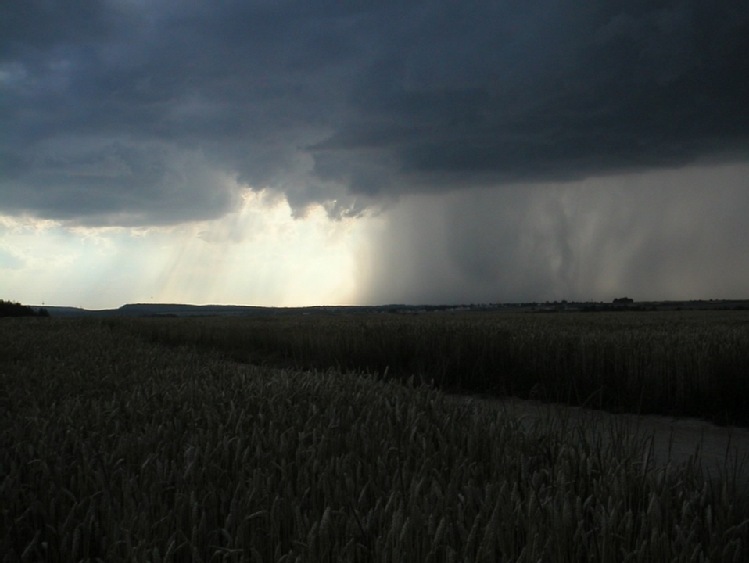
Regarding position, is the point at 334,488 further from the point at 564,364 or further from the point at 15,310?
the point at 15,310

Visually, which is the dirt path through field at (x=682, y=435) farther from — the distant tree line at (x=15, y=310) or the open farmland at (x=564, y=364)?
the distant tree line at (x=15, y=310)

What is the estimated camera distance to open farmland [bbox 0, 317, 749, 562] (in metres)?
1.93

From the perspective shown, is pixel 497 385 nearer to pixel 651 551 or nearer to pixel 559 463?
pixel 559 463

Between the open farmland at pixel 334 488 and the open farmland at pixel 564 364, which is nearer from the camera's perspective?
the open farmland at pixel 334 488

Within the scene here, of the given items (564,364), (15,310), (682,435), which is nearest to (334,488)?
(682,435)

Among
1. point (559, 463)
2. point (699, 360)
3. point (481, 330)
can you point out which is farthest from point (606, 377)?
point (559, 463)

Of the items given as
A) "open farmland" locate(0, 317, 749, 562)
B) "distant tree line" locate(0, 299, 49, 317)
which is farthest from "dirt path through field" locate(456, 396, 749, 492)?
"distant tree line" locate(0, 299, 49, 317)

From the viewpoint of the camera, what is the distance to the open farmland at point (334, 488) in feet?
6.33

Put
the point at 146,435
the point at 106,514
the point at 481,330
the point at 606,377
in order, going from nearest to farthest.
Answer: the point at 106,514, the point at 146,435, the point at 606,377, the point at 481,330

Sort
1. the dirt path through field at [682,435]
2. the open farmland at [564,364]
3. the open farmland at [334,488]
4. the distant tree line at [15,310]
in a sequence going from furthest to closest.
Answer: the distant tree line at [15,310] → the open farmland at [564,364] → the dirt path through field at [682,435] → the open farmland at [334,488]

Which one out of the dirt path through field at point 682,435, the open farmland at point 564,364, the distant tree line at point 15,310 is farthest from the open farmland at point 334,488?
the distant tree line at point 15,310

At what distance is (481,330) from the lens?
1089 centimetres

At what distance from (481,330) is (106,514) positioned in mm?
9185

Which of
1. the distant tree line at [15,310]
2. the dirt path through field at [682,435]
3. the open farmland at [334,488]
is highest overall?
the distant tree line at [15,310]
